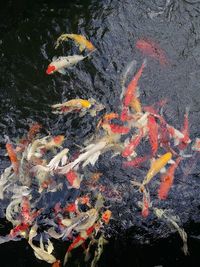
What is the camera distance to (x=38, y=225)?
12.2ft

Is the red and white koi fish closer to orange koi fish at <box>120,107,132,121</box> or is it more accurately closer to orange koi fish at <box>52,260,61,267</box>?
orange koi fish at <box>120,107,132,121</box>

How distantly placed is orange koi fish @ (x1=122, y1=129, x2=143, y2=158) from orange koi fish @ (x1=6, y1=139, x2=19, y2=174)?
36.0 inches

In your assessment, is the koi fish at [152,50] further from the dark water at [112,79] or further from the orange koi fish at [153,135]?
the orange koi fish at [153,135]

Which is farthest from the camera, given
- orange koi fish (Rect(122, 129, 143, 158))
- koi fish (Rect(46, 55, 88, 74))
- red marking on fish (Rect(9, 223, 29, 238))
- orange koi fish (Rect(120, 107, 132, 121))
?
koi fish (Rect(46, 55, 88, 74))

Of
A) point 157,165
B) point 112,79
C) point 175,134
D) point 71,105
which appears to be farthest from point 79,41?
point 157,165

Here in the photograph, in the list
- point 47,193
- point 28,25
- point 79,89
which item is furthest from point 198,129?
point 28,25

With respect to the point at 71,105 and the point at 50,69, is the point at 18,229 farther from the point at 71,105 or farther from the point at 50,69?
the point at 50,69

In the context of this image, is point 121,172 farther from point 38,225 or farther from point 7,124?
point 7,124

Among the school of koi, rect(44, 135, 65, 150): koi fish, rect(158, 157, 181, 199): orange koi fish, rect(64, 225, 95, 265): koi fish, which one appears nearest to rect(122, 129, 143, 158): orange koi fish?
the school of koi

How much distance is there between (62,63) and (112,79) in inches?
19.7

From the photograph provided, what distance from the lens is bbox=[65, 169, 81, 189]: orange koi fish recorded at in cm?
379

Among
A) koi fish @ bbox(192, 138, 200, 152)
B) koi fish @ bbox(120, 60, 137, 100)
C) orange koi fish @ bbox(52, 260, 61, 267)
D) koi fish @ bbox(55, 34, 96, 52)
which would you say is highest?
koi fish @ bbox(55, 34, 96, 52)

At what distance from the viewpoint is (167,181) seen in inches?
149

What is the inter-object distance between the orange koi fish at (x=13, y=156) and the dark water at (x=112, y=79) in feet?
0.29
